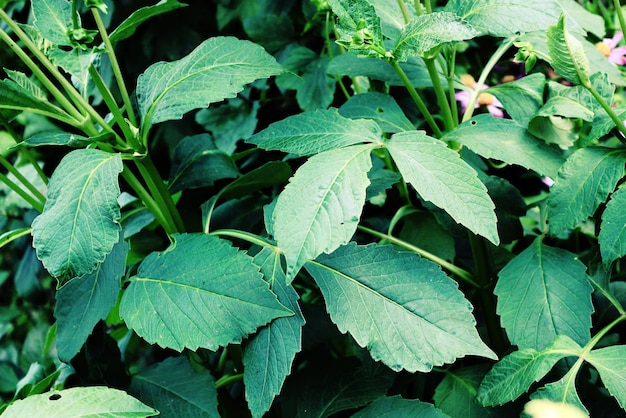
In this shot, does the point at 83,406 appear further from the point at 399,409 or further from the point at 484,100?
the point at 484,100

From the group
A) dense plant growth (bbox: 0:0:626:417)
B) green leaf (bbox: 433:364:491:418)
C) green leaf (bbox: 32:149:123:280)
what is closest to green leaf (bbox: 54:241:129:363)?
dense plant growth (bbox: 0:0:626:417)

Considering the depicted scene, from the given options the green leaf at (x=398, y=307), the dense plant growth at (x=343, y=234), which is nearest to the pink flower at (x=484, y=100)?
the dense plant growth at (x=343, y=234)

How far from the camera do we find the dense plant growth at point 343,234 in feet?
2.13

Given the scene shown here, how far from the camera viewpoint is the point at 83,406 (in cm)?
63

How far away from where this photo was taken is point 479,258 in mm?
866

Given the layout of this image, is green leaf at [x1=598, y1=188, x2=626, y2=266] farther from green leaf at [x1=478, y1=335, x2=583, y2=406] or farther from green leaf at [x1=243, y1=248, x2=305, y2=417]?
green leaf at [x1=243, y1=248, x2=305, y2=417]

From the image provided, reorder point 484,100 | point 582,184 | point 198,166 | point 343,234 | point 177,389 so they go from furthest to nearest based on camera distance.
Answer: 1. point 484,100
2. point 198,166
3. point 177,389
4. point 582,184
5. point 343,234

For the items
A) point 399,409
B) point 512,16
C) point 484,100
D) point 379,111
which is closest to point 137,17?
point 379,111

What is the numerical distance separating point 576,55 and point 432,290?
0.31 metres

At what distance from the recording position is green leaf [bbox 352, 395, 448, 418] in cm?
70

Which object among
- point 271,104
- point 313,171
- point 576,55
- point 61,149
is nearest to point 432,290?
point 313,171

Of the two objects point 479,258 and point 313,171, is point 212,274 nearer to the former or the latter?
point 313,171

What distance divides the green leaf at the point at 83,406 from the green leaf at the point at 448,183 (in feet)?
1.22

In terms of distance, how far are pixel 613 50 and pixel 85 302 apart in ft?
3.57
